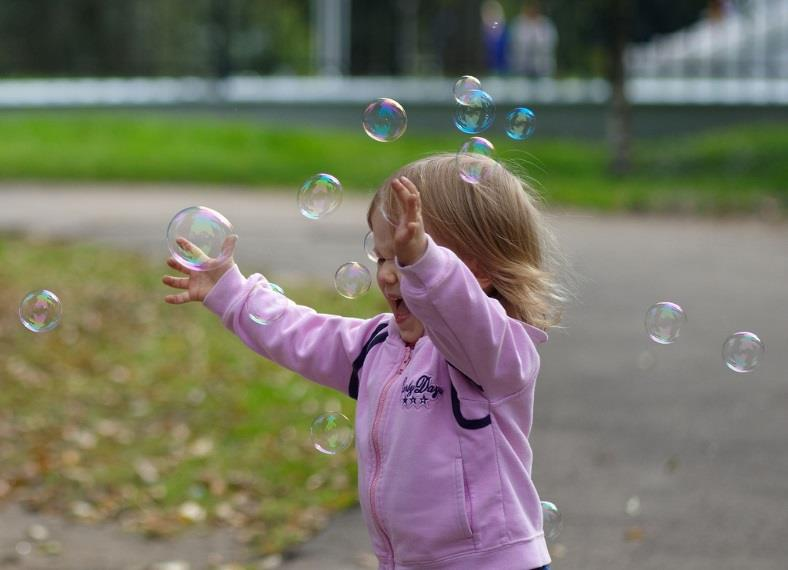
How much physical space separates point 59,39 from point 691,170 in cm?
1919

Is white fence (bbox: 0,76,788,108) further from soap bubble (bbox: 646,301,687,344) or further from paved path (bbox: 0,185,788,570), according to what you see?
soap bubble (bbox: 646,301,687,344)

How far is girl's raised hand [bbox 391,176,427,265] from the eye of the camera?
2.37 meters

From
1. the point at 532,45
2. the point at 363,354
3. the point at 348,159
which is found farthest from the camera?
the point at 532,45

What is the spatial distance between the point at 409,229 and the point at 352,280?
3.30 ft

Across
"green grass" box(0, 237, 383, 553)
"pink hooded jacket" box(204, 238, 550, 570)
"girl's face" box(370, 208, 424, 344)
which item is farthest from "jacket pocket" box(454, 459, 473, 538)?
"green grass" box(0, 237, 383, 553)

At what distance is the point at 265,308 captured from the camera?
9.69ft

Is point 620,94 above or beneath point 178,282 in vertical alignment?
beneath

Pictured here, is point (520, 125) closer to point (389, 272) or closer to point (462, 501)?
point (389, 272)

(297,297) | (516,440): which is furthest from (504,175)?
(297,297)

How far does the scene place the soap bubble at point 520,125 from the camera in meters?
3.61

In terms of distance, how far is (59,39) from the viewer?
31312 mm

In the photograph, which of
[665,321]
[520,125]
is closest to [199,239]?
[520,125]

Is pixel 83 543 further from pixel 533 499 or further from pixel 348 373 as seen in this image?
pixel 533 499

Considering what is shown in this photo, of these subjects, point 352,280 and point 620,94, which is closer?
point 352,280
